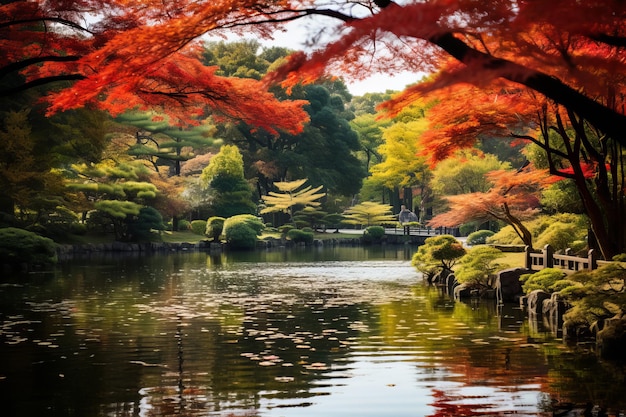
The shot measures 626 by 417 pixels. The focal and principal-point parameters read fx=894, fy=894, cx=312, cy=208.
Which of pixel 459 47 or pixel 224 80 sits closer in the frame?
pixel 459 47

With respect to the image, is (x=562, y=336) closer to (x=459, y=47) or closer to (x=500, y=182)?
(x=459, y=47)

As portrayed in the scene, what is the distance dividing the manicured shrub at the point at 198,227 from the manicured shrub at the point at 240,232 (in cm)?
336

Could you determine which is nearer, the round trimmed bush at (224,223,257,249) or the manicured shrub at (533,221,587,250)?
the manicured shrub at (533,221,587,250)

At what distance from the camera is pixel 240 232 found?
1877 inches

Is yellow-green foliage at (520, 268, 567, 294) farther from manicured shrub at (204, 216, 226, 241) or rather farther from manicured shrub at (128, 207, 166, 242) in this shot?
manicured shrub at (204, 216, 226, 241)

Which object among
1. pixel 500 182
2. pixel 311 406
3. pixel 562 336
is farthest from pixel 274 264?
pixel 311 406

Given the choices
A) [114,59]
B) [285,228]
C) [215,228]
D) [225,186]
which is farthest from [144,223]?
[114,59]

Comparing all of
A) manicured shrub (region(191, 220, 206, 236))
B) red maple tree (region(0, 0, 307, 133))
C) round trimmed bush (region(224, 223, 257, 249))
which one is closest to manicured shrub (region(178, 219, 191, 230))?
manicured shrub (region(191, 220, 206, 236))

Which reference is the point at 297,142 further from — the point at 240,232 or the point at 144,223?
the point at 144,223

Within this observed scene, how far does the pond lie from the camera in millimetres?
9484

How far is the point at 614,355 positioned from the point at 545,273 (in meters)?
5.19

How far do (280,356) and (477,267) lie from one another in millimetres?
9861

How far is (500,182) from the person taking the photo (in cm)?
2700

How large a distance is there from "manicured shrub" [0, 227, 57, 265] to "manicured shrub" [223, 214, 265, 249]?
1790 centimetres
